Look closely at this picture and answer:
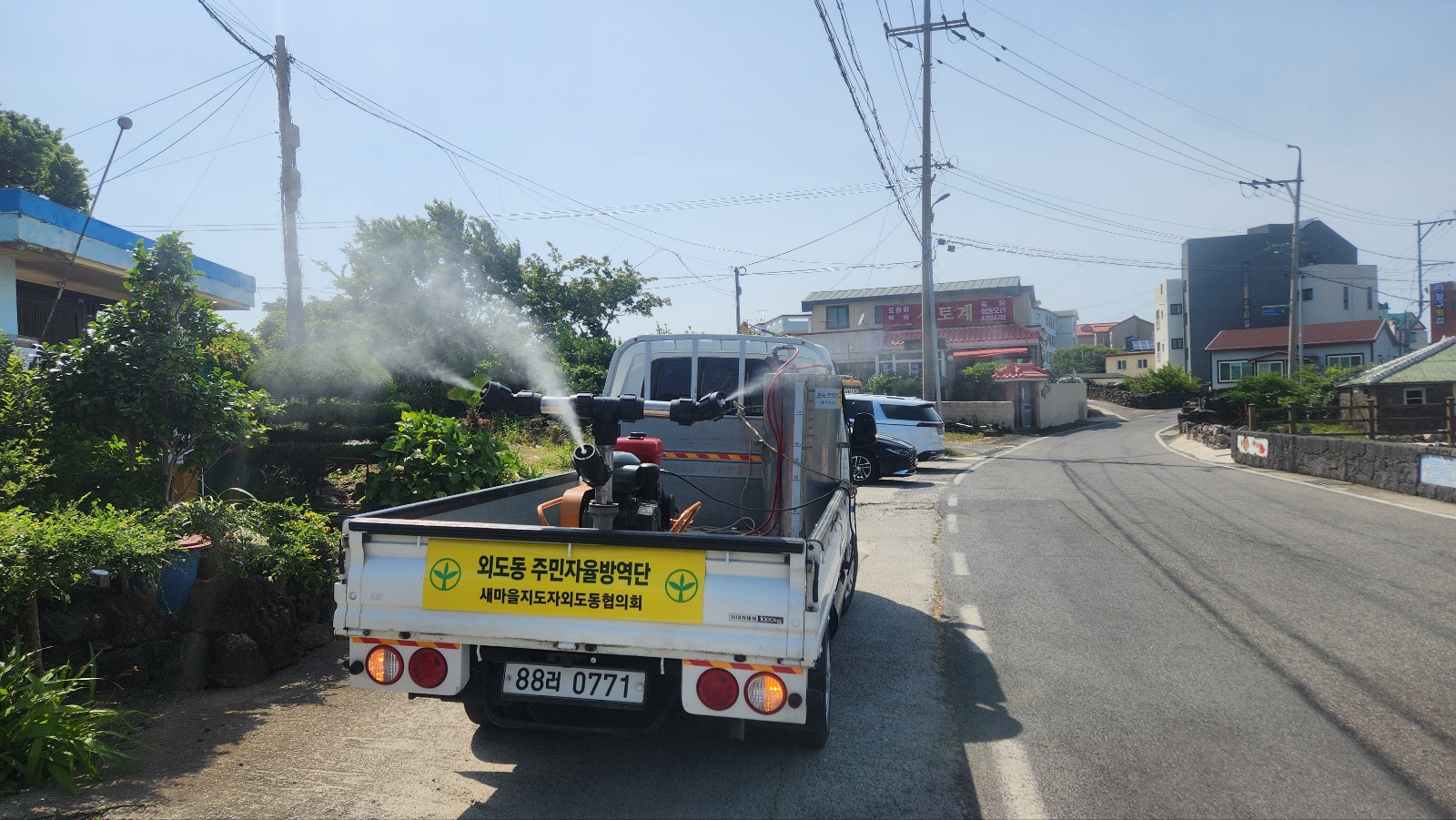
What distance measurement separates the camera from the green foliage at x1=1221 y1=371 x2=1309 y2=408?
26.0 metres

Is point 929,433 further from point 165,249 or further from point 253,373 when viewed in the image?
point 165,249

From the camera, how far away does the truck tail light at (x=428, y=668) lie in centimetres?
364

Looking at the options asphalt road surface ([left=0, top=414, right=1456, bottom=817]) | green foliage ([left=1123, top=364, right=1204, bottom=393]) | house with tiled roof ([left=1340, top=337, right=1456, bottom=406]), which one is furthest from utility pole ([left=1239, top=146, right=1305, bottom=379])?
asphalt road surface ([left=0, top=414, right=1456, bottom=817])

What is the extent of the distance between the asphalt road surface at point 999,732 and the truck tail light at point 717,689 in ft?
1.52

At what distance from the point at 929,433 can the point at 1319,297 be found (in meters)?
50.0

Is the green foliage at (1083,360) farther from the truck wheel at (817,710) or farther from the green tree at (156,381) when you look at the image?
the truck wheel at (817,710)

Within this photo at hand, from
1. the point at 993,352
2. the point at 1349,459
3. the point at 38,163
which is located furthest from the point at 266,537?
the point at 993,352

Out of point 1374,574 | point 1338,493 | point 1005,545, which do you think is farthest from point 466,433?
point 1338,493

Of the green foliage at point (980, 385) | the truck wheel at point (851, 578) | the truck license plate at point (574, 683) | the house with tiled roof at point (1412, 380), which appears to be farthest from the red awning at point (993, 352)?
the truck license plate at point (574, 683)

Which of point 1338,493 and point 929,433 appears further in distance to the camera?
point 929,433

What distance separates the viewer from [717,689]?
11.2 feet

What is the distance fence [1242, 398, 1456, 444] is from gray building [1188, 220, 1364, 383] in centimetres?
3558

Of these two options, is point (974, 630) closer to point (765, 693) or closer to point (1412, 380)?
point (765, 693)

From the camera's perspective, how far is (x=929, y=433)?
66.9 feet
